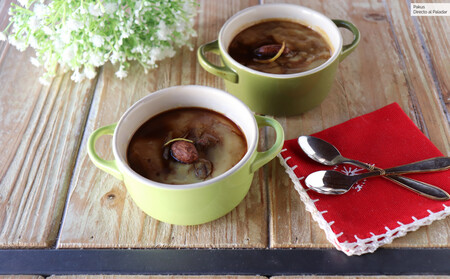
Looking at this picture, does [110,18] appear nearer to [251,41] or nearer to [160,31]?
[160,31]

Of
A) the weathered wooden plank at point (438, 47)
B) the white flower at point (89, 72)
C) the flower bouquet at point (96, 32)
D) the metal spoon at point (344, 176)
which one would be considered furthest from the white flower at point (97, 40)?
the weathered wooden plank at point (438, 47)

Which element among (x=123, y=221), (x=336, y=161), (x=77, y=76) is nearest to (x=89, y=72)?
(x=77, y=76)

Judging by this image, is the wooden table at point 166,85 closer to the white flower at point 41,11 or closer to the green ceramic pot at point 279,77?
the green ceramic pot at point 279,77

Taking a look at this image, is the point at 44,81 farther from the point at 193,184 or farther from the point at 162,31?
the point at 193,184

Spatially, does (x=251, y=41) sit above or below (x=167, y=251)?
above

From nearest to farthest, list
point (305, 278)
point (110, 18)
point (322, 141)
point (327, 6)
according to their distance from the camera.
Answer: point (305, 278) → point (322, 141) → point (110, 18) → point (327, 6)

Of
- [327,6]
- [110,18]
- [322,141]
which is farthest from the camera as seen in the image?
[327,6]

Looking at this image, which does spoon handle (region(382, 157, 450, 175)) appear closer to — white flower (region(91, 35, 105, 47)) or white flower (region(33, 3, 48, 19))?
white flower (region(91, 35, 105, 47))

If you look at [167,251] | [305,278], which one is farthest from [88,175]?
[305,278]
